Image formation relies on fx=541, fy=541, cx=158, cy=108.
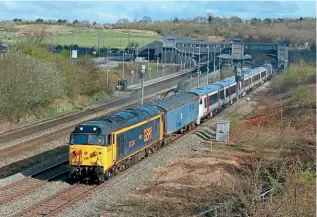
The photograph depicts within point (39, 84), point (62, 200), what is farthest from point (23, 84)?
point (62, 200)

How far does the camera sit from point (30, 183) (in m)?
23.7

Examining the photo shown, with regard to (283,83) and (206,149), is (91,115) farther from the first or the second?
(283,83)

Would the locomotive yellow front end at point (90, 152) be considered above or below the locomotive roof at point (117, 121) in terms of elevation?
below

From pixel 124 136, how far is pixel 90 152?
2.45m

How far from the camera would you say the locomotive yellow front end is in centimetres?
2228

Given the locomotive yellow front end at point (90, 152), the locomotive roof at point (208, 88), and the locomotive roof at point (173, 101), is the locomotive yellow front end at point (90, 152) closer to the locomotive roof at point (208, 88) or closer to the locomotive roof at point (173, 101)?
the locomotive roof at point (173, 101)

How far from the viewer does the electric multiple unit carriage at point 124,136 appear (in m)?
22.4

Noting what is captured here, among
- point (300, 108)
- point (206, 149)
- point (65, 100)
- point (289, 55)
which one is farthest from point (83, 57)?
point (289, 55)

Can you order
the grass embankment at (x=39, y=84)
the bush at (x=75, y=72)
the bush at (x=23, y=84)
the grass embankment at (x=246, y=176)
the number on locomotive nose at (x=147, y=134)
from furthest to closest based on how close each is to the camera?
1. the bush at (x=75, y=72)
2. the grass embankment at (x=39, y=84)
3. the bush at (x=23, y=84)
4. the number on locomotive nose at (x=147, y=134)
5. the grass embankment at (x=246, y=176)

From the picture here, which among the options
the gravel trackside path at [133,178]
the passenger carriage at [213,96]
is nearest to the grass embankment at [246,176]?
the gravel trackside path at [133,178]

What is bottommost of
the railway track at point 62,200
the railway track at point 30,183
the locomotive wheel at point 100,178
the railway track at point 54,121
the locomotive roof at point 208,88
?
the railway track at point 54,121

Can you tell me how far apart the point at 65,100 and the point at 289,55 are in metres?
88.3

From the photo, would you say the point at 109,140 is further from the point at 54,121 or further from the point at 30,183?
the point at 54,121

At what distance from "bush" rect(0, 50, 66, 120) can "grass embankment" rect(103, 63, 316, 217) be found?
14.6 metres
